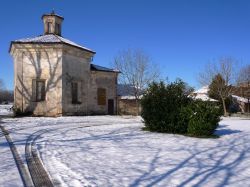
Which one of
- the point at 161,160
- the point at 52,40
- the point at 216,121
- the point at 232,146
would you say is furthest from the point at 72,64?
the point at 161,160

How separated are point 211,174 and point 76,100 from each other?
24338 millimetres

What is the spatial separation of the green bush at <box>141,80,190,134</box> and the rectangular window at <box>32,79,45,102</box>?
14.2m

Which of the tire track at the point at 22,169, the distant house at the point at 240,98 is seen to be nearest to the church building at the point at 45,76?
the tire track at the point at 22,169

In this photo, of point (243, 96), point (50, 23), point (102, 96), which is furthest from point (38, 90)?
point (243, 96)

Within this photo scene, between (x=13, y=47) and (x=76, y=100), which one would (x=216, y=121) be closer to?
(x=76, y=100)

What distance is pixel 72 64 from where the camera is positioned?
30203mm

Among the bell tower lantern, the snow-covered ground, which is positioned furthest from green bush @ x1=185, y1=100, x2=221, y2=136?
the bell tower lantern

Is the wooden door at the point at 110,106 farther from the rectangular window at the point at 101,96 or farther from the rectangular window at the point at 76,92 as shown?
the rectangular window at the point at 76,92

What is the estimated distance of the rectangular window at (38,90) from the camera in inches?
1134

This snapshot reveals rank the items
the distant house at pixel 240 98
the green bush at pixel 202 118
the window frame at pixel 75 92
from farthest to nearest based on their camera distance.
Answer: the distant house at pixel 240 98, the window frame at pixel 75 92, the green bush at pixel 202 118

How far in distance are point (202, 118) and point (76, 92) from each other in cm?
1786

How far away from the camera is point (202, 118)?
50.0 feet

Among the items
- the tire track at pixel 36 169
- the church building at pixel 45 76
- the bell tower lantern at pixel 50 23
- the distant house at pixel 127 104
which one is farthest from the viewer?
the distant house at pixel 127 104

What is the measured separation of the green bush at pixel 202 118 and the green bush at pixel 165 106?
1.91 ft
